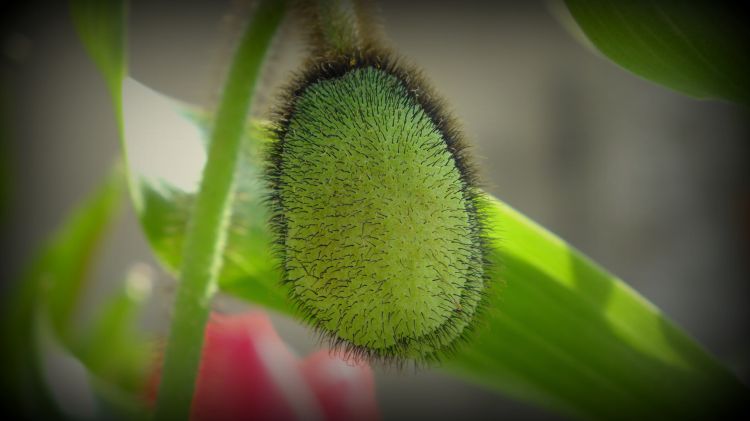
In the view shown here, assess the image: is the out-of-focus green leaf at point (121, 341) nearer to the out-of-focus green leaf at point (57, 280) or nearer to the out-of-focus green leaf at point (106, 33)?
the out-of-focus green leaf at point (57, 280)

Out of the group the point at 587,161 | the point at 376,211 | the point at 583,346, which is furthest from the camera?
the point at 587,161

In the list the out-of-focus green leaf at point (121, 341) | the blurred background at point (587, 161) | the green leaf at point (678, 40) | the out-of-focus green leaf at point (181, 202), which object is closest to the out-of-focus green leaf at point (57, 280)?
the out-of-focus green leaf at point (121, 341)

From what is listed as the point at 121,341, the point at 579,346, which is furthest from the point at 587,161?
the point at 579,346

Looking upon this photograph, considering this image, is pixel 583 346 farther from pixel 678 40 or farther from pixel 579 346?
pixel 678 40

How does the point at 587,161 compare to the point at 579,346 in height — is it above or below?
above

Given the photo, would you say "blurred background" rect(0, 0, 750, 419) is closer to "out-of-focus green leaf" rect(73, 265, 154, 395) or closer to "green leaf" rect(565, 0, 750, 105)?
"out-of-focus green leaf" rect(73, 265, 154, 395)

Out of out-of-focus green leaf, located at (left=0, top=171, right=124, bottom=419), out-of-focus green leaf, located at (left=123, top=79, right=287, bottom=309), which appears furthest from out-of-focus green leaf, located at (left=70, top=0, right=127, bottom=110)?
out-of-focus green leaf, located at (left=0, top=171, right=124, bottom=419)

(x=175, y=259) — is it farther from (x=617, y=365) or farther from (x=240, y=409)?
(x=617, y=365)

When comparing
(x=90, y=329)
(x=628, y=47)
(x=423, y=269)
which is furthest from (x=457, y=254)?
(x=90, y=329)
